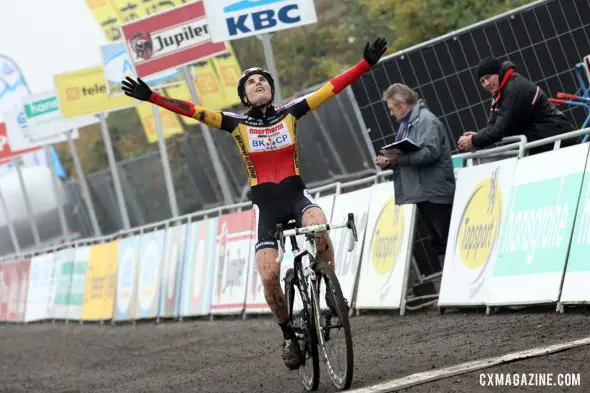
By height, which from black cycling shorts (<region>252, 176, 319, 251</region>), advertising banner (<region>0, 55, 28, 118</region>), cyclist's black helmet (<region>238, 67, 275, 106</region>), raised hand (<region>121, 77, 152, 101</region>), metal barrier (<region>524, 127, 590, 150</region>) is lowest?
metal barrier (<region>524, 127, 590, 150</region>)

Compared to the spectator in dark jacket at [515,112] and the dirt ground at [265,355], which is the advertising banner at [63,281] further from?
the spectator in dark jacket at [515,112]

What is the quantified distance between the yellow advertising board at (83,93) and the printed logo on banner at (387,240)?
1634cm

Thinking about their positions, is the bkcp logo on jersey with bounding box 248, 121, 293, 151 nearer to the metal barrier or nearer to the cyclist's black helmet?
the cyclist's black helmet

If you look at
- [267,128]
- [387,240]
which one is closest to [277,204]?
[267,128]

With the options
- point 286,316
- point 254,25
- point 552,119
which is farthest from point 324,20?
point 286,316

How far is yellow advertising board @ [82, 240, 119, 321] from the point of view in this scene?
23.3 meters

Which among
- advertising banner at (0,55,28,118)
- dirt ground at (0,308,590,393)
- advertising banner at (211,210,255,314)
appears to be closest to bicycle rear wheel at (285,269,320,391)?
dirt ground at (0,308,590,393)

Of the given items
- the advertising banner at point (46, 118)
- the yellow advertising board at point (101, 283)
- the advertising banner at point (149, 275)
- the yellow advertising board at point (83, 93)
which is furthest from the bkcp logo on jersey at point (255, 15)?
the advertising banner at point (46, 118)

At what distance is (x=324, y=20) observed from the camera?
53312 millimetres

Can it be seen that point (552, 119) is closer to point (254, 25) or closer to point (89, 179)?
point (254, 25)

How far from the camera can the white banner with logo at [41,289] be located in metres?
27.4

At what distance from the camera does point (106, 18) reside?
37.7 metres

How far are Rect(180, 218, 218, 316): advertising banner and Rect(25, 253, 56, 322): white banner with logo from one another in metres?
7.47

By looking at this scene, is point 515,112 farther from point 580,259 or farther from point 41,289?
point 41,289
